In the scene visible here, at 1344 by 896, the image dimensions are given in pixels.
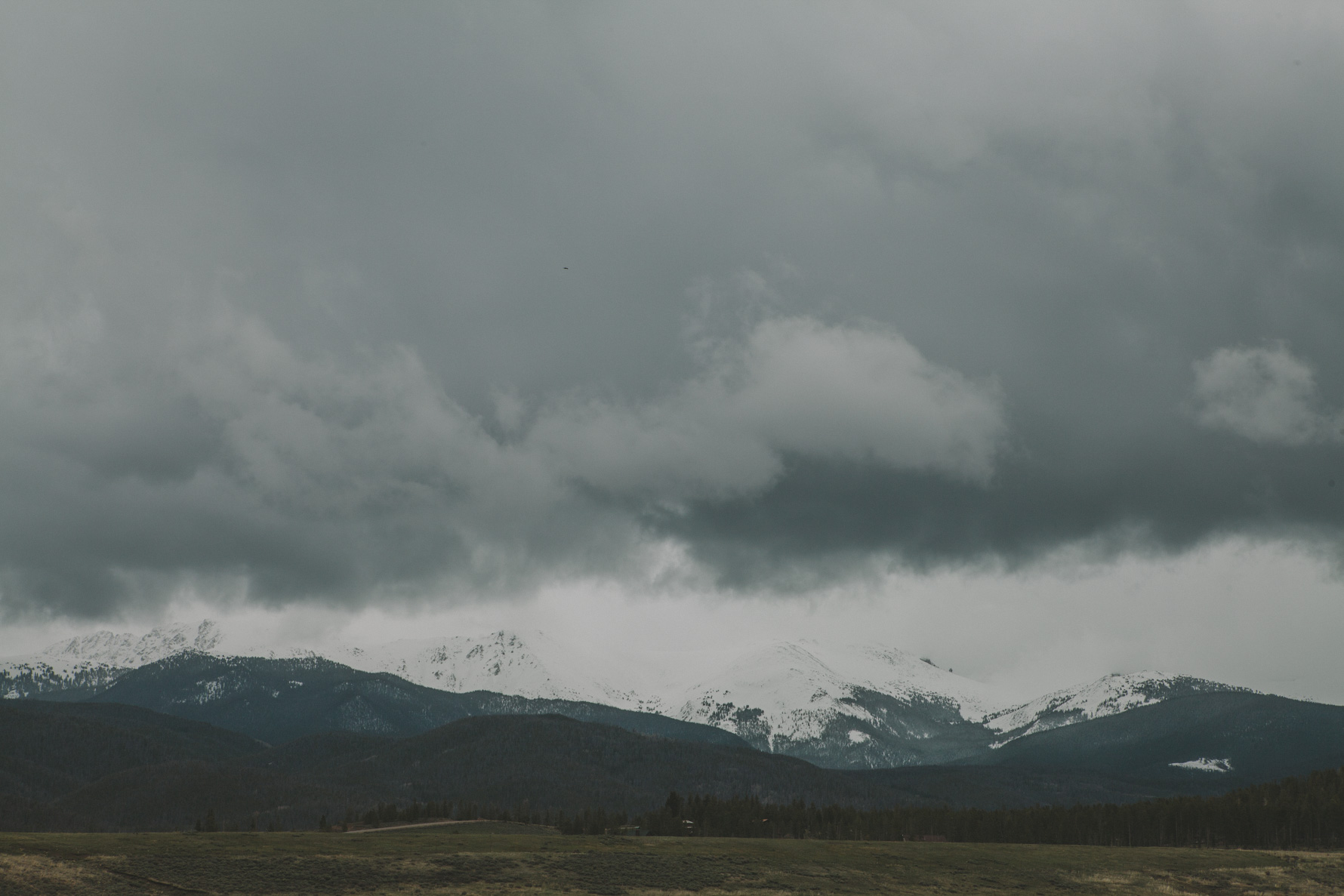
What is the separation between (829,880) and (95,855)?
74.2m

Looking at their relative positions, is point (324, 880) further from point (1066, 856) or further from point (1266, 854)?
point (1266, 854)

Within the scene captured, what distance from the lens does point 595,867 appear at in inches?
5064

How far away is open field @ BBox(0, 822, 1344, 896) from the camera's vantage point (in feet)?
360

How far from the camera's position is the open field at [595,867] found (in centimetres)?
10969

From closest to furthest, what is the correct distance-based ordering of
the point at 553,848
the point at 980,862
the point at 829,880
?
the point at 829,880 < the point at 553,848 < the point at 980,862

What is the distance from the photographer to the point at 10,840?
382 ft

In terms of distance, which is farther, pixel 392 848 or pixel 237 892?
pixel 392 848

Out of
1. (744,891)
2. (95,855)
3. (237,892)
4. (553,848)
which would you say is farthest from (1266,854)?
(95,855)

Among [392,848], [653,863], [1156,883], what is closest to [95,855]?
[392,848]

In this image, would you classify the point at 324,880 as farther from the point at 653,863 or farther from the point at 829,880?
the point at 829,880

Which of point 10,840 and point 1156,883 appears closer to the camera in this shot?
point 10,840

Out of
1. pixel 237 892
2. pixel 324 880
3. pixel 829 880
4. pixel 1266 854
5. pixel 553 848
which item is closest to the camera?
pixel 237 892

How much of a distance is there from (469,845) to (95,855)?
41194 millimetres

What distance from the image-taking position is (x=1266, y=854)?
15962 cm
